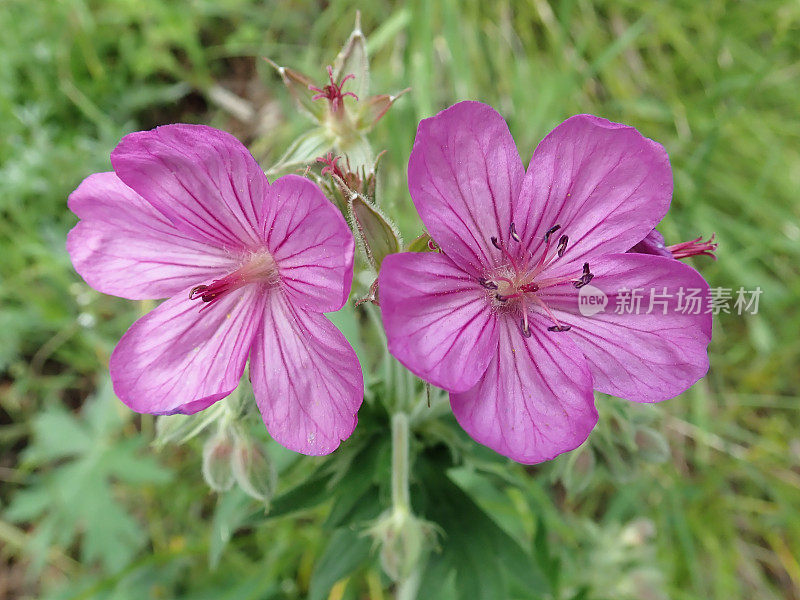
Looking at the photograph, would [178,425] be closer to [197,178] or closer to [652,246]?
[197,178]

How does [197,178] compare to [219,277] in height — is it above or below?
above

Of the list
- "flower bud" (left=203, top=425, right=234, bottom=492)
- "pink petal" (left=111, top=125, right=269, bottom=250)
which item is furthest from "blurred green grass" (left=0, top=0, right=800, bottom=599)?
"pink petal" (left=111, top=125, right=269, bottom=250)

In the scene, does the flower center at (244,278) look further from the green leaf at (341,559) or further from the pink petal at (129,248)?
the green leaf at (341,559)

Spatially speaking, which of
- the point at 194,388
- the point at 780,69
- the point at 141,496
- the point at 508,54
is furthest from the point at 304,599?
the point at 780,69

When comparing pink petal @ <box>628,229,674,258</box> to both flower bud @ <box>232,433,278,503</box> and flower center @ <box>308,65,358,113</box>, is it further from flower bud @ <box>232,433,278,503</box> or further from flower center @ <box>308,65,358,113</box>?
flower bud @ <box>232,433,278,503</box>

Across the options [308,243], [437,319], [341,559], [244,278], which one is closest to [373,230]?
[308,243]


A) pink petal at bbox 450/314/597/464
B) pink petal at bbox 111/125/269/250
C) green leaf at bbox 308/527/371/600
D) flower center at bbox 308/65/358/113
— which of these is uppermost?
flower center at bbox 308/65/358/113
